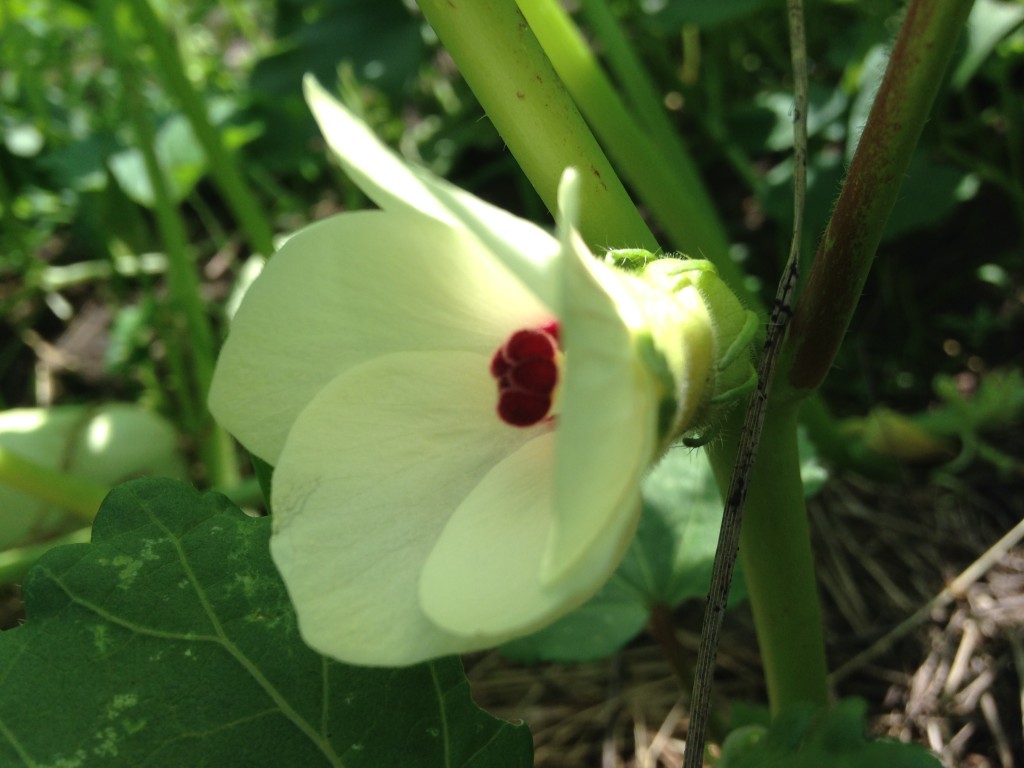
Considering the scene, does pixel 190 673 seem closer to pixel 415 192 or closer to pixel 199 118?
pixel 415 192

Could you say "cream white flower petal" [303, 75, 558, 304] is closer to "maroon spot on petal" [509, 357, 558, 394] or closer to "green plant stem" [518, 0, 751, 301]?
"maroon spot on petal" [509, 357, 558, 394]

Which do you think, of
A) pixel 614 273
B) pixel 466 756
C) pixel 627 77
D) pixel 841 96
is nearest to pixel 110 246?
pixel 627 77

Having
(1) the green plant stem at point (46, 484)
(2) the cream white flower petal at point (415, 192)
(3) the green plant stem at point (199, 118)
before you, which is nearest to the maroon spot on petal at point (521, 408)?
(2) the cream white flower petal at point (415, 192)

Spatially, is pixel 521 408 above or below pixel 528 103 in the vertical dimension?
below

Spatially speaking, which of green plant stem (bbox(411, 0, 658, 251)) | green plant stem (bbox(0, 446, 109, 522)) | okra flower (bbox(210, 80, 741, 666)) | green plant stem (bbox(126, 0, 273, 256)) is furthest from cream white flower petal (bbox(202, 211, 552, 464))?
green plant stem (bbox(126, 0, 273, 256))

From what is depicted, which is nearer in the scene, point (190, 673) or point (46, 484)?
point (190, 673)

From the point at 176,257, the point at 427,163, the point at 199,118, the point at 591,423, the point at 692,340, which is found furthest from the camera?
the point at 427,163

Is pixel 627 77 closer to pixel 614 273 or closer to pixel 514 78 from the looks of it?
pixel 514 78

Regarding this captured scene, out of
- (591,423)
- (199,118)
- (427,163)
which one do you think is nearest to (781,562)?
(591,423)
